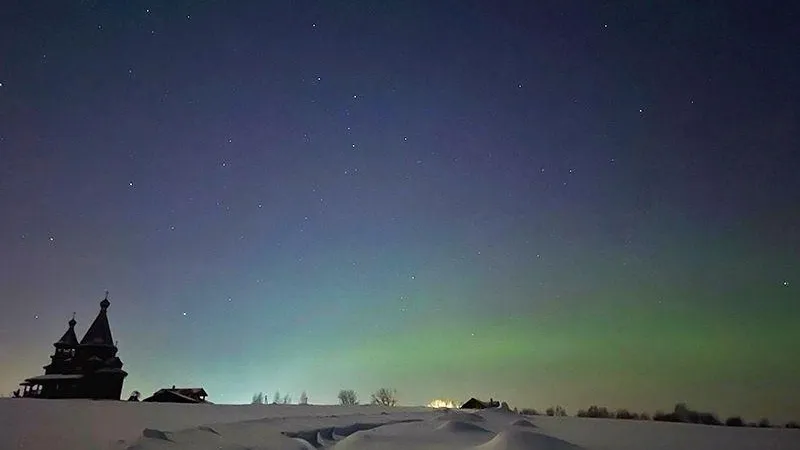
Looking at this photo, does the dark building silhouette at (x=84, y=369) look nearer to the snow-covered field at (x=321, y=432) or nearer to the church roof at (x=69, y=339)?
the church roof at (x=69, y=339)

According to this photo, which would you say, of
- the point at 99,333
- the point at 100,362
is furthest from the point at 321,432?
the point at 99,333

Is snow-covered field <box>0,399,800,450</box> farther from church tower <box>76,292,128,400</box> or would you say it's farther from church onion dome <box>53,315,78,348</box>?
church onion dome <box>53,315,78,348</box>

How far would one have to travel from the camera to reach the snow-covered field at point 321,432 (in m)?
10.9

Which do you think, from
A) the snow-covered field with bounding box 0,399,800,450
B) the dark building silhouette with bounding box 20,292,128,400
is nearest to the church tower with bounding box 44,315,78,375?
the dark building silhouette with bounding box 20,292,128,400

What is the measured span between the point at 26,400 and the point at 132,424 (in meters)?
6.84

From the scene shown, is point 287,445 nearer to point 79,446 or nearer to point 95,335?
point 79,446

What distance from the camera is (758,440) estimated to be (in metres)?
13.8

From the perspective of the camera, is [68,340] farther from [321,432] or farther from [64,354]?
[321,432]

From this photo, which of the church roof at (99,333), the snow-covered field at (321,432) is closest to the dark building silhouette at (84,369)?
the church roof at (99,333)

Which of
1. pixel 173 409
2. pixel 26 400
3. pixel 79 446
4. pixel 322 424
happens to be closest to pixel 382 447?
pixel 322 424

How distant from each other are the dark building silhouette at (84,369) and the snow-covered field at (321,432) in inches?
1327

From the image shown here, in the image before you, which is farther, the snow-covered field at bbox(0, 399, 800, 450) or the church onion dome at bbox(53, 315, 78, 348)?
the church onion dome at bbox(53, 315, 78, 348)

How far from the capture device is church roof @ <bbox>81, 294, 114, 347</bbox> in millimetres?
50406

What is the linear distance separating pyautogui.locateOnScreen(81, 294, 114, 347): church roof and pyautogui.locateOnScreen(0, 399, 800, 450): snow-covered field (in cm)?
3734
